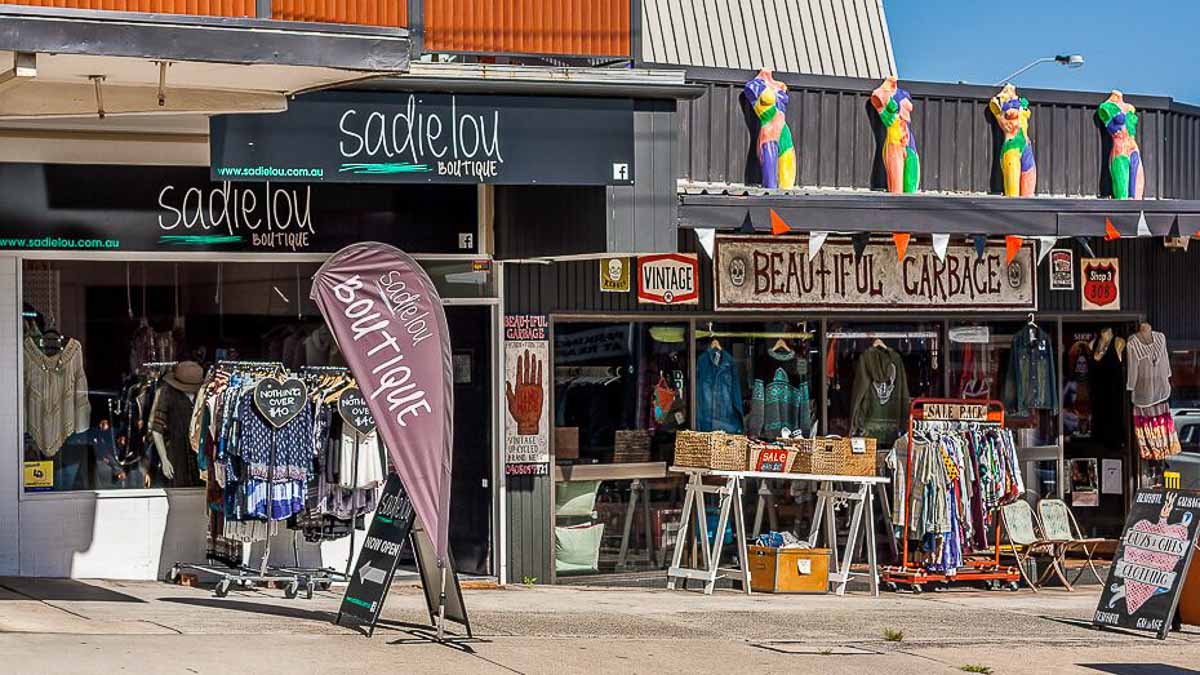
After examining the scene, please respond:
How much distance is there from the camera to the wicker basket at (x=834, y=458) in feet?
48.0

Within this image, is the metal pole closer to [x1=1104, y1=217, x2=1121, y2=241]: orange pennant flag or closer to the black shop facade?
the black shop facade

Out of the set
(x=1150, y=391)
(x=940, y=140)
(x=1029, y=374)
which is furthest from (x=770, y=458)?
(x=1150, y=391)

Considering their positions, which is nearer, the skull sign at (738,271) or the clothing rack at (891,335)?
the skull sign at (738,271)

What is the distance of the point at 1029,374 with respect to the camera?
16469 millimetres

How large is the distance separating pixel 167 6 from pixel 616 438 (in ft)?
19.8

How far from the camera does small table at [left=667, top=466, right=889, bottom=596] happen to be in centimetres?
1448

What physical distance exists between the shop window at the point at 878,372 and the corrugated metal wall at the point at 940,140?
1.39 m

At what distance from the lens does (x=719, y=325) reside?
15250 mm

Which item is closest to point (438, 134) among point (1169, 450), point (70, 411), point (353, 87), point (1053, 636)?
point (353, 87)

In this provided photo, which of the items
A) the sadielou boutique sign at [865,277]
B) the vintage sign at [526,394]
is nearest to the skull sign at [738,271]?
the sadielou boutique sign at [865,277]

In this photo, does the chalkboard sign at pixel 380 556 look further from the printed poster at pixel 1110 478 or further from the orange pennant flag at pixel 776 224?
the printed poster at pixel 1110 478

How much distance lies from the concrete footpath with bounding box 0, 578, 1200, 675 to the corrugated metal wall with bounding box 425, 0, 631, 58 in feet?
13.1

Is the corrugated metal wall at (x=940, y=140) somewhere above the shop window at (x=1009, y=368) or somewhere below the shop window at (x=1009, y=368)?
above

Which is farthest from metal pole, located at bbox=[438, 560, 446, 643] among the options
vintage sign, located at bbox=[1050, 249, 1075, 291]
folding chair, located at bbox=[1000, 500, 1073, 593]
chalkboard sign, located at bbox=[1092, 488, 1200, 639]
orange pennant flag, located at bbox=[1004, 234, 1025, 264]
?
vintage sign, located at bbox=[1050, 249, 1075, 291]
